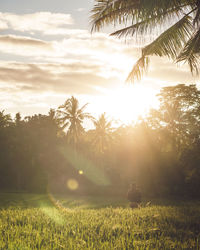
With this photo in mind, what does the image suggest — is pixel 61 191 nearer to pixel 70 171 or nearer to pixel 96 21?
pixel 70 171

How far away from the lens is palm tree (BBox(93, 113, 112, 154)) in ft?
147

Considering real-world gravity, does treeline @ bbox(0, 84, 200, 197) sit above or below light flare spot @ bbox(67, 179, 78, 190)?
above

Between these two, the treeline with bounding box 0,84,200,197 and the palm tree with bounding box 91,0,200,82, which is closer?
the palm tree with bounding box 91,0,200,82

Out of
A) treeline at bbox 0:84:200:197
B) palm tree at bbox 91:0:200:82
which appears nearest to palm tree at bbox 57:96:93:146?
treeline at bbox 0:84:200:197

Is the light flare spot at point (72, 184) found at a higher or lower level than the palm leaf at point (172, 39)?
lower

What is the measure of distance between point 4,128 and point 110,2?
124 ft

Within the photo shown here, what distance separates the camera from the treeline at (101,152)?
1169 inches

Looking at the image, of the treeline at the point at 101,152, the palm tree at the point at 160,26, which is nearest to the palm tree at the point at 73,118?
the treeline at the point at 101,152

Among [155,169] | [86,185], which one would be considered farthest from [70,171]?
[155,169]

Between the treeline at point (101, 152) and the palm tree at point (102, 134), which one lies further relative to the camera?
the palm tree at point (102, 134)

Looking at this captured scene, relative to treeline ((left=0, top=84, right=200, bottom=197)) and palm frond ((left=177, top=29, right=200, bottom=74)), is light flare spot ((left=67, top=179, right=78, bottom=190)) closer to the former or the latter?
treeline ((left=0, top=84, right=200, bottom=197))

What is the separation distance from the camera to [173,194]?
2948 centimetres

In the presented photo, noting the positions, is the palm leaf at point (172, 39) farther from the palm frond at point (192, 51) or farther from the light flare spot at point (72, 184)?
the light flare spot at point (72, 184)

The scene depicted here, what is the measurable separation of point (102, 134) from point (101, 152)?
14.4 feet
